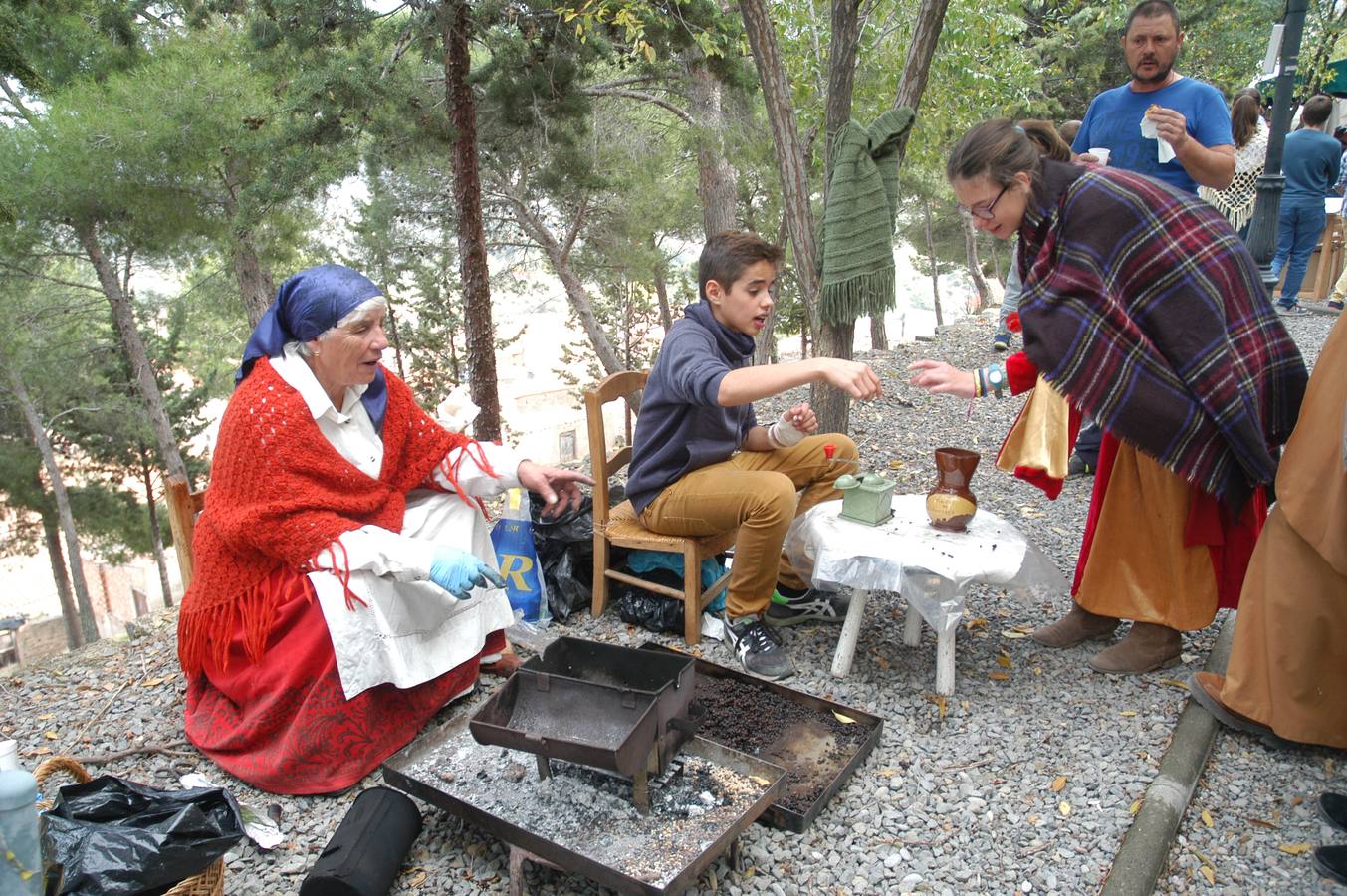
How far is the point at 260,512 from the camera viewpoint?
8.20 ft

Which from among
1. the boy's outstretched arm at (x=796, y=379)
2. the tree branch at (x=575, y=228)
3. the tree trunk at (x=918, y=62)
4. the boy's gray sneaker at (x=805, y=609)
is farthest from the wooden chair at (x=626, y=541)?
the tree branch at (x=575, y=228)

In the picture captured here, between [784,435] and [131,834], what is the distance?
244cm

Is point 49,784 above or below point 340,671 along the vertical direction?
below

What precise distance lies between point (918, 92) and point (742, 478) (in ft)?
7.94

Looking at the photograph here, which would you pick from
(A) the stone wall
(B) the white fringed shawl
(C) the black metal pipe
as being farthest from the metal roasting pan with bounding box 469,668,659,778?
(A) the stone wall

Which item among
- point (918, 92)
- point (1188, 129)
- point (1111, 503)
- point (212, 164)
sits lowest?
point (1111, 503)

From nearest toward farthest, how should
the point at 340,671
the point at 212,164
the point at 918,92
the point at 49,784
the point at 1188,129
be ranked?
the point at 340,671 → the point at 49,784 → the point at 1188,129 → the point at 918,92 → the point at 212,164

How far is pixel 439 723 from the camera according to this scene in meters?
2.88

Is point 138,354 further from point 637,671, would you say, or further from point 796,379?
point 796,379

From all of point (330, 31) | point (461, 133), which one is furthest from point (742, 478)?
point (330, 31)

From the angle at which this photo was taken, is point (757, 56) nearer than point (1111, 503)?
No

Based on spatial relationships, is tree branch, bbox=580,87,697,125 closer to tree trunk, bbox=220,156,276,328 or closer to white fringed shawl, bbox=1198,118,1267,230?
tree trunk, bbox=220,156,276,328

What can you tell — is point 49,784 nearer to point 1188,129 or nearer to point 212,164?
point 1188,129

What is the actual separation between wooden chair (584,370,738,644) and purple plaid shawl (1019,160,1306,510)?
1.44 m
